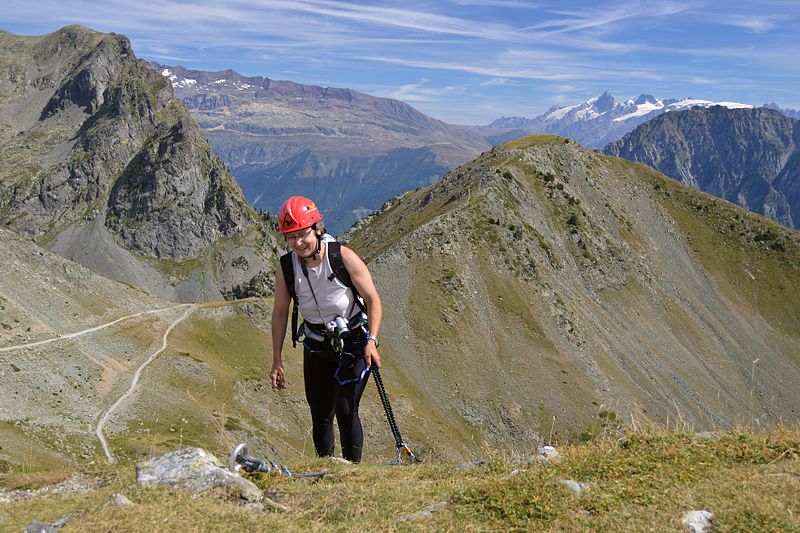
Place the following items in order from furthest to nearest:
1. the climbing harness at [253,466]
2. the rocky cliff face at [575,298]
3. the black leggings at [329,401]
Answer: the rocky cliff face at [575,298]
the black leggings at [329,401]
the climbing harness at [253,466]

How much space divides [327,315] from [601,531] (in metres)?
5.92

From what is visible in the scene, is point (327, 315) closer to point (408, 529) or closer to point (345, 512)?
point (345, 512)

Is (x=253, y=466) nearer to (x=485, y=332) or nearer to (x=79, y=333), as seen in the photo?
(x=79, y=333)

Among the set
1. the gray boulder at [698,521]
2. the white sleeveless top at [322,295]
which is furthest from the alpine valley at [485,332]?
the white sleeveless top at [322,295]

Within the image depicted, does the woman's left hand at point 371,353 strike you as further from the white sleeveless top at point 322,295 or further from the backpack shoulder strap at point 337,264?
the backpack shoulder strap at point 337,264

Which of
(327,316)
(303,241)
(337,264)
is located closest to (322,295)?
(327,316)

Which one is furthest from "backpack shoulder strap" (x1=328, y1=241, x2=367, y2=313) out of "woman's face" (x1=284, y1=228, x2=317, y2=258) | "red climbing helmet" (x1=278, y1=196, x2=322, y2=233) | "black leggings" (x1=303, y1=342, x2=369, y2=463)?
"black leggings" (x1=303, y1=342, x2=369, y2=463)

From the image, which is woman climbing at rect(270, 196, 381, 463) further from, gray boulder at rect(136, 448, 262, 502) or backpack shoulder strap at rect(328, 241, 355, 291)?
gray boulder at rect(136, 448, 262, 502)

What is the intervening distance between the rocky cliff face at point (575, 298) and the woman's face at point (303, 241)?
5303cm

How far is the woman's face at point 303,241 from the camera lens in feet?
31.9

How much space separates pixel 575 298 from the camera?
9844 centimetres

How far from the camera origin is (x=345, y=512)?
315 inches

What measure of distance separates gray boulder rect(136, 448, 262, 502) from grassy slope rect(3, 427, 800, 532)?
0.28m

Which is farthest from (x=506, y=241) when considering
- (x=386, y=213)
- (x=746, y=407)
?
(x=386, y=213)
